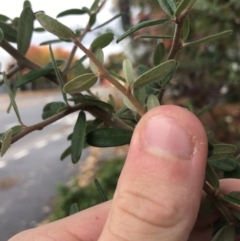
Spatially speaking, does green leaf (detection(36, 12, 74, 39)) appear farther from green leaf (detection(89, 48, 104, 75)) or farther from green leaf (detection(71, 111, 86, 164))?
green leaf (detection(71, 111, 86, 164))

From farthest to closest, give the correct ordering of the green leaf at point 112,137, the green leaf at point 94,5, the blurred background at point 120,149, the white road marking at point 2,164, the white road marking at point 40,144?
1. the white road marking at point 40,144
2. the white road marking at point 2,164
3. the blurred background at point 120,149
4. the green leaf at point 94,5
5. the green leaf at point 112,137

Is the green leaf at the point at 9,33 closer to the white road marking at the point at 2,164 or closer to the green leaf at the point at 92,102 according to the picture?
the green leaf at the point at 92,102

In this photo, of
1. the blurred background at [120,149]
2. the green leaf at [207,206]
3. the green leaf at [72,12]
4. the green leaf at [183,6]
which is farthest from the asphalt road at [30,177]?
the green leaf at [183,6]

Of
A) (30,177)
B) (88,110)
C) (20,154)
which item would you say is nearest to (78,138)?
(88,110)

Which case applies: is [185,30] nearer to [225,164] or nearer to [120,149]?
[225,164]

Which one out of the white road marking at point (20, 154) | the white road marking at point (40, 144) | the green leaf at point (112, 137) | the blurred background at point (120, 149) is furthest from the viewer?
the white road marking at point (40, 144)
